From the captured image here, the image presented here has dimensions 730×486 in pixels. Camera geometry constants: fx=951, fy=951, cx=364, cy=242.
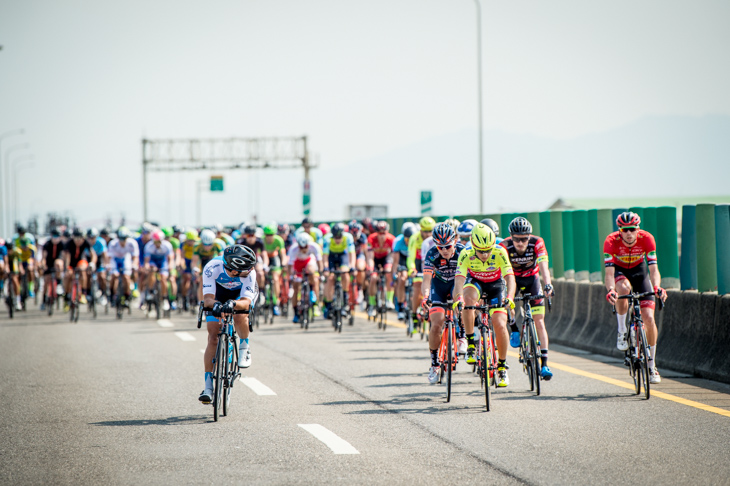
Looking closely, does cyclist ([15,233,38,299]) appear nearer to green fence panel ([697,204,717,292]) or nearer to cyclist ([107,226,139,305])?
cyclist ([107,226,139,305])

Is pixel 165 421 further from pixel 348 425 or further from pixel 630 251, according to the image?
pixel 630 251

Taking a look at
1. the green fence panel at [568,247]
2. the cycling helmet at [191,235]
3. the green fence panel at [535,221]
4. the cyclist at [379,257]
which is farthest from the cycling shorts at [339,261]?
the green fence panel at [568,247]

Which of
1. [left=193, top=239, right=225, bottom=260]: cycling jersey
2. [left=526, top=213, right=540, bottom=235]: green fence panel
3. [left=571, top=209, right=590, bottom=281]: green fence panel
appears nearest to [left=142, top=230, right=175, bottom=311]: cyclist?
[left=193, top=239, right=225, bottom=260]: cycling jersey

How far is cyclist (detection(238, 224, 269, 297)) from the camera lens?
18.3 metres

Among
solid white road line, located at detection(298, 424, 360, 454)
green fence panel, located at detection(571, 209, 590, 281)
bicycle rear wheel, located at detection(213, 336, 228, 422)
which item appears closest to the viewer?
solid white road line, located at detection(298, 424, 360, 454)

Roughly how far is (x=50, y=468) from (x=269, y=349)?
822cm

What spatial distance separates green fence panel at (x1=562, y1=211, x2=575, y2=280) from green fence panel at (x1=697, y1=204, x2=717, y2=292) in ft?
14.2

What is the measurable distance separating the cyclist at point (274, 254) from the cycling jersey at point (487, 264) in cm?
1065

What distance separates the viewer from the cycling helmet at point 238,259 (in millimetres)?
8914

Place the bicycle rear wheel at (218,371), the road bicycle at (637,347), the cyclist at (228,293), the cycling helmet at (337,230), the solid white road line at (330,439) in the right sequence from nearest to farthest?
the solid white road line at (330,439) → the bicycle rear wheel at (218,371) → the cyclist at (228,293) → the road bicycle at (637,347) → the cycling helmet at (337,230)

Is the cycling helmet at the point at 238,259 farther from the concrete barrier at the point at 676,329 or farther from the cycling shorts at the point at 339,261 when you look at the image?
the cycling shorts at the point at 339,261

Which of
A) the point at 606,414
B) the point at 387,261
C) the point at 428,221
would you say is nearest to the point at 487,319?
the point at 606,414

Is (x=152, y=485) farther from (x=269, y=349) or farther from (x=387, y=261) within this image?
(x=387, y=261)

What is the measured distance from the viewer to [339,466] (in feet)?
22.2
